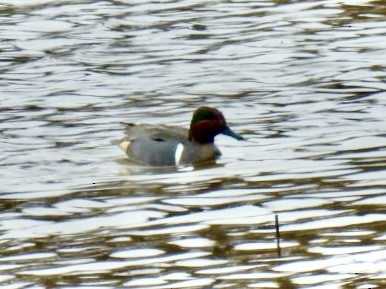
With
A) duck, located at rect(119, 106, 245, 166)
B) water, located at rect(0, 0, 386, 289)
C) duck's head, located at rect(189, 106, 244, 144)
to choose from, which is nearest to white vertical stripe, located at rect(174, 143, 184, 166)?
duck, located at rect(119, 106, 245, 166)

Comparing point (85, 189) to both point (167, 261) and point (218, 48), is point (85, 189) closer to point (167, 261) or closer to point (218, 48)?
point (167, 261)

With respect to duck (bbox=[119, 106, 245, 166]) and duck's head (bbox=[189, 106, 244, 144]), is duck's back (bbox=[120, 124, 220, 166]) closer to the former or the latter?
duck (bbox=[119, 106, 245, 166])

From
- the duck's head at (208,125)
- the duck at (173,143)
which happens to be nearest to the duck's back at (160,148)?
the duck at (173,143)

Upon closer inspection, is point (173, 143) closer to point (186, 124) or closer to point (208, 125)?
point (208, 125)

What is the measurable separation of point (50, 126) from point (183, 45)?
156 inches

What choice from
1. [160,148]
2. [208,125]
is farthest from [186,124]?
[160,148]

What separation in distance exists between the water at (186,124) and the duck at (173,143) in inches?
7.0

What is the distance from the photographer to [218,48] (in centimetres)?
1741

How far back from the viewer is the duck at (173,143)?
12.7 metres

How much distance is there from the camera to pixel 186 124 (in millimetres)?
14203

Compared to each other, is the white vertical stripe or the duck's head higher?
the duck's head

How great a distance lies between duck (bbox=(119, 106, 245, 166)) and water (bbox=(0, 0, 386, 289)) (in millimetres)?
177

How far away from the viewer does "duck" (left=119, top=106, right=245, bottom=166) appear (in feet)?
41.7

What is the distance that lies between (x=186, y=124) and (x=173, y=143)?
1421 mm
